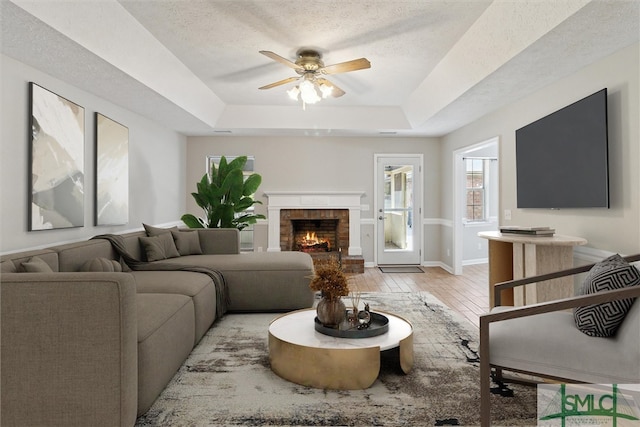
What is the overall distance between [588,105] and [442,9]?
138cm

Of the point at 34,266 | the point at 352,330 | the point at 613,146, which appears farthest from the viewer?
the point at 613,146

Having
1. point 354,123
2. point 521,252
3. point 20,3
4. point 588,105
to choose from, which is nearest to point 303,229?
point 354,123

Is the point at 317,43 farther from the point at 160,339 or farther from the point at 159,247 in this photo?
the point at 160,339

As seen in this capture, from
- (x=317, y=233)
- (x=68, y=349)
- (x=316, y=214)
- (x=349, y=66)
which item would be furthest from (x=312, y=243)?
(x=68, y=349)

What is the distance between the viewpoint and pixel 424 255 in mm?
7051

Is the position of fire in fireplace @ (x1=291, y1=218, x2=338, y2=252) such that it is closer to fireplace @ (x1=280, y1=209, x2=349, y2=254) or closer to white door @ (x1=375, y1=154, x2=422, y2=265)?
fireplace @ (x1=280, y1=209, x2=349, y2=254)

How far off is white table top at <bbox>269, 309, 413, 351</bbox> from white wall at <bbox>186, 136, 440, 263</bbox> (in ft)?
13.7

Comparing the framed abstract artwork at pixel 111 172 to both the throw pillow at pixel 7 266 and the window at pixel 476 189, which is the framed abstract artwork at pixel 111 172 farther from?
the window at pixel 476 189

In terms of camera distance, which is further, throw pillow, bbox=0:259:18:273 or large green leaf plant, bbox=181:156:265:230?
large green leaf plant, bbox=181:156:265:230

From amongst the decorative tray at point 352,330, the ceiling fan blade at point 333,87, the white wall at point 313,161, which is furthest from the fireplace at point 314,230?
the decorative tray at point 352,330

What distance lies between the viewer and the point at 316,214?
688cm

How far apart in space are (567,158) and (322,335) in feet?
8.52

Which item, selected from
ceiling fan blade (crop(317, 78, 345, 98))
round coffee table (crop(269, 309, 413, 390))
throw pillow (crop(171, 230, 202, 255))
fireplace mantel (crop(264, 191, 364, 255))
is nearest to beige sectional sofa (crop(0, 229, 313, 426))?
round coffee table (crop(269, 309, 413, 390))

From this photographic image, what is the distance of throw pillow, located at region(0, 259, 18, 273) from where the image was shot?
2.15 m
